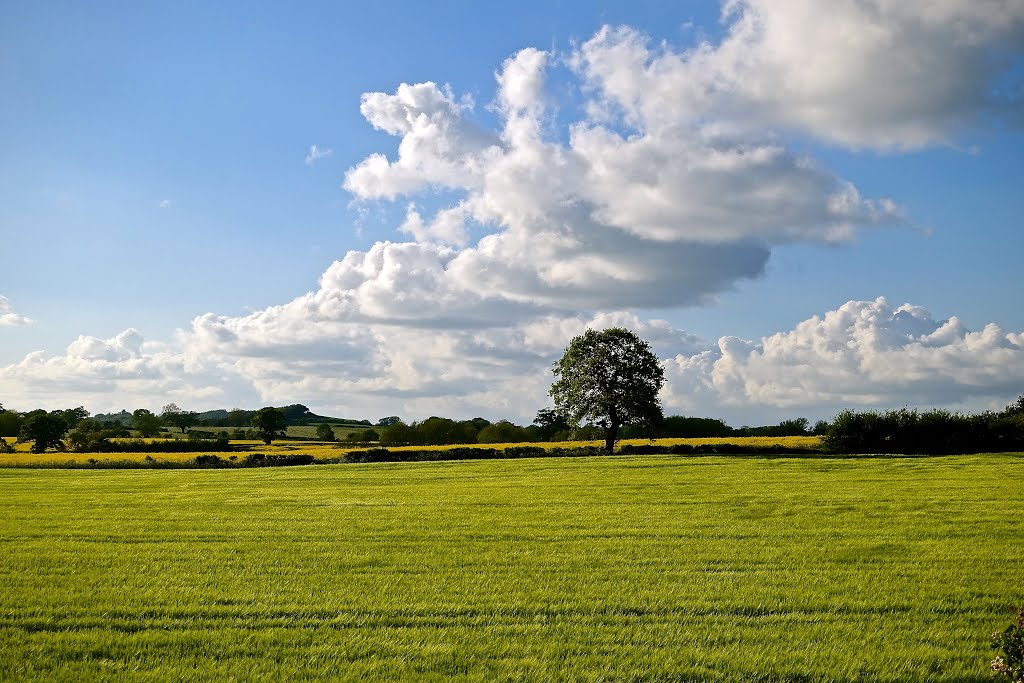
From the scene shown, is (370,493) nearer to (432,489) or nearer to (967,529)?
(432,489)

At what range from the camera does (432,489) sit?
33406mm

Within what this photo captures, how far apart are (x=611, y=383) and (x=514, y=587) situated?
48.5 m

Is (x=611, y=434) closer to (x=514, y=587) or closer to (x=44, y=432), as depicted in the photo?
(x=514, y=587)

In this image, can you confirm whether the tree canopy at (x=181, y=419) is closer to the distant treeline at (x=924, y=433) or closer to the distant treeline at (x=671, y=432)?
the distant treeline at (x=671, y=432)

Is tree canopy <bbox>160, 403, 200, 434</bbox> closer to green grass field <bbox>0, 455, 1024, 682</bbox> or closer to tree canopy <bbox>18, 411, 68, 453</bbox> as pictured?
tree canopy <bbox>18, 411, 68, 453</bbox>

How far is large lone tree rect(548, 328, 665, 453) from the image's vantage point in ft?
200

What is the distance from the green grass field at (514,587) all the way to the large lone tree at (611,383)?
31972mm

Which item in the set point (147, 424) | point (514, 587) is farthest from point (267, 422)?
point (514, 587)

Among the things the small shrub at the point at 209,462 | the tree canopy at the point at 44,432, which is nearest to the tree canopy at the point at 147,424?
the tree canopy at the point at 44,432

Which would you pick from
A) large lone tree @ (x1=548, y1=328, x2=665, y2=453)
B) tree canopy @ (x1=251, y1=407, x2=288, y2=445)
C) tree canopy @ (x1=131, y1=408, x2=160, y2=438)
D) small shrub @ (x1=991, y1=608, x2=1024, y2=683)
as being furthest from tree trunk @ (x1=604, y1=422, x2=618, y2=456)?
tree canopy @ (x1=131, y1=408, x2=160, y2=438)

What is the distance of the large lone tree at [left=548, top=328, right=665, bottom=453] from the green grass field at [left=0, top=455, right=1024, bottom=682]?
3197cm

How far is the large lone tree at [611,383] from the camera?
61031 millimetres

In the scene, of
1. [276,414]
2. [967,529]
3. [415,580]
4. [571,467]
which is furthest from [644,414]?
[276,414]

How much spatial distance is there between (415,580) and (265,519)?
1092 cm
